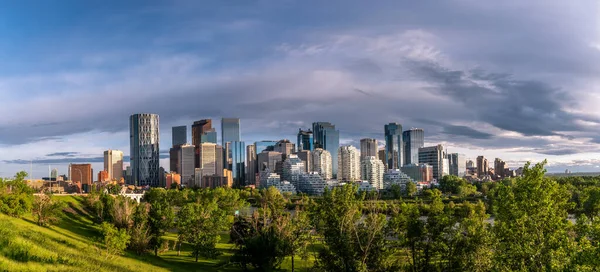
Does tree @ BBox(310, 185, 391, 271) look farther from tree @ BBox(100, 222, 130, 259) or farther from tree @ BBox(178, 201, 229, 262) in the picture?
tree @ BBox(178, 201, 229, 262)

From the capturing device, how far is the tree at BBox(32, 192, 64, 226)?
65750 mm

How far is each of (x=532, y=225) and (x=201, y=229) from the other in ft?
153

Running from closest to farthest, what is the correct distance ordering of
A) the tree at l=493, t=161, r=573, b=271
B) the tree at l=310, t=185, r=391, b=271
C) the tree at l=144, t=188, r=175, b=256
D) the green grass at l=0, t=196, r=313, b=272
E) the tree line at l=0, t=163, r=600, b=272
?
the tree at l=493, t=161, r=573, b=271
the tree line at l=0, t=163, r=600, b=272
the green grass at l=0, t=196, r=313, b=272
the tree at l=310, t=185, r=391, b=271
the tree at l=144, t=188, r=175, b=256

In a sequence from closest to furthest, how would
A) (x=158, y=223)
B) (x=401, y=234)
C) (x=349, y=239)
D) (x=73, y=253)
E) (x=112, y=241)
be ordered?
(x=349, y=239) → (x=73, y=253) → (x=401, y=234) → (x=112, y=241) → (x=158, y=223)

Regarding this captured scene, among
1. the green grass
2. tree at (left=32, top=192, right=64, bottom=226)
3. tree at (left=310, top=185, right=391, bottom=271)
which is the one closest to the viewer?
the green grass

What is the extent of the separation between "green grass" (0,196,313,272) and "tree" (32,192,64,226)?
108 cm

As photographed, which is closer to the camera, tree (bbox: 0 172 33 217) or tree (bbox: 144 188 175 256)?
tree (bbox: 0 172 33 217)

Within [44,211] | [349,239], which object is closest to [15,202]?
[44,211]

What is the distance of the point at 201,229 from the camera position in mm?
65312

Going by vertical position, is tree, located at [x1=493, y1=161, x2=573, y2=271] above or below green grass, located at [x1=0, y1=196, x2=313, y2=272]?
above

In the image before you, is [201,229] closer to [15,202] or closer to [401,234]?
[15,202]

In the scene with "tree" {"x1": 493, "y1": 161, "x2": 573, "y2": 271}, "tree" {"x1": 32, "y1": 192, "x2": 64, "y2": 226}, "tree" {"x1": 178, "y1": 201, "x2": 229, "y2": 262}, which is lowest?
"tree" {"x1": 178, "y1": 201, "x2": 229, "y2": 262}

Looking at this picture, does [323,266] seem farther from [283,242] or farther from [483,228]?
[483,228]

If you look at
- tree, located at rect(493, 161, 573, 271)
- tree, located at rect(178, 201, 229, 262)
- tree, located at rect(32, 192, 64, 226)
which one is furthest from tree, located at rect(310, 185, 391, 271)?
tree, located at rect(32, 192, 64, 226)
